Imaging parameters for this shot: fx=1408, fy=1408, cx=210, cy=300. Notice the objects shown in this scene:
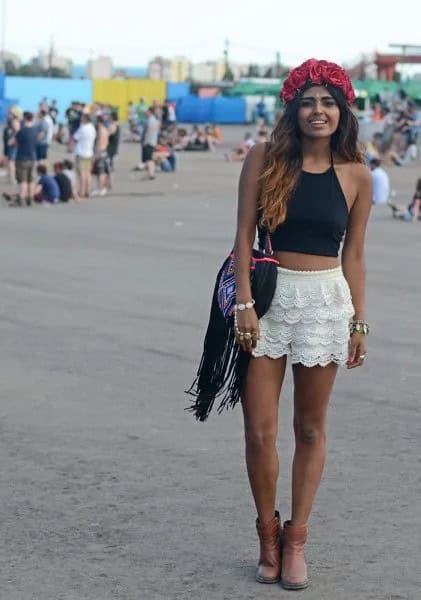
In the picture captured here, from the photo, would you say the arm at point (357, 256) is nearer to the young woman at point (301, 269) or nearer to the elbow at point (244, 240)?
the young woman at point (301, 269)

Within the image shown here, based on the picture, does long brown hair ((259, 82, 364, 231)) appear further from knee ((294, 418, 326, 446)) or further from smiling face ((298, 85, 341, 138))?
knee ((294, 418, 326, 446))

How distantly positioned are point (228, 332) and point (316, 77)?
0.95 meters

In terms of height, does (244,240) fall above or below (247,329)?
above

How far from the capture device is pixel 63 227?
2133 centimetres

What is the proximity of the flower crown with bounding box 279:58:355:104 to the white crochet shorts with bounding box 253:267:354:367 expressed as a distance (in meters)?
0.63

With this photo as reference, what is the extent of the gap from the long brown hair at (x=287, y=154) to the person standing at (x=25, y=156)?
67.3 feet

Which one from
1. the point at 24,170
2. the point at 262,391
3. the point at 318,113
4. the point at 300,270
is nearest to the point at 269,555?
the point at 262,391

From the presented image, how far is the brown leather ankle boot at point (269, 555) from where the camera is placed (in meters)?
5.02

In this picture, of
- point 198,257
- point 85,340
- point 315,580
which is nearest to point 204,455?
point 315,580

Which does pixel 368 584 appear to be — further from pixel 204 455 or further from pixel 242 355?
pixel 204 455

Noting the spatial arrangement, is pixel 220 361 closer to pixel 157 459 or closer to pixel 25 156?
pixel 157 459

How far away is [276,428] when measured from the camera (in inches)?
198

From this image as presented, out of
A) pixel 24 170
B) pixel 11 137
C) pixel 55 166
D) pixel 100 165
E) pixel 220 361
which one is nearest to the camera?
pixel 220 361

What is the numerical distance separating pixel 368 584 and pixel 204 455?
2.09m
